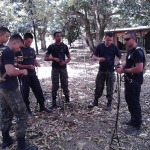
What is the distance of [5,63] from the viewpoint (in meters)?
3.04

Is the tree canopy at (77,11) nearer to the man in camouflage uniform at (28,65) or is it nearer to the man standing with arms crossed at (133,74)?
the man in camouflage uniform at (28,65)

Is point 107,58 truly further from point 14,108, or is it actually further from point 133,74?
point 14,108

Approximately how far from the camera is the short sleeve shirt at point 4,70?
3.03 metres

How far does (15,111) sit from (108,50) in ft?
8.81

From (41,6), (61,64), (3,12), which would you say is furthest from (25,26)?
(61,64)

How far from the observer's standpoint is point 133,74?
388cm

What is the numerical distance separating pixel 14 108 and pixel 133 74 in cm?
224

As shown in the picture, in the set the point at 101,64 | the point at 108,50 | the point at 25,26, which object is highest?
the point at 25,26

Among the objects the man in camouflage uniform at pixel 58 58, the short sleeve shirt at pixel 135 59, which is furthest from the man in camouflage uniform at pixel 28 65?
the short sleeve shirt at pixel 135 59

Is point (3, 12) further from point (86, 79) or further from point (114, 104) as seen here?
point (114, 104)

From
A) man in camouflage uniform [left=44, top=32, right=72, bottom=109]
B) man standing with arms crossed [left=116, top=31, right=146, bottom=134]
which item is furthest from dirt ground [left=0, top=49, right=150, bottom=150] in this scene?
man in camouflage uniform [left=44, top=32, right=72, bottom=109]

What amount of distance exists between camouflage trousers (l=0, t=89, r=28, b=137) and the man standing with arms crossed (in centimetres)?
184

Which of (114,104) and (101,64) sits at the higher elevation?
(101,64)

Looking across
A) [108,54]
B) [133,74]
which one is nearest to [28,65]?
[108,54]
